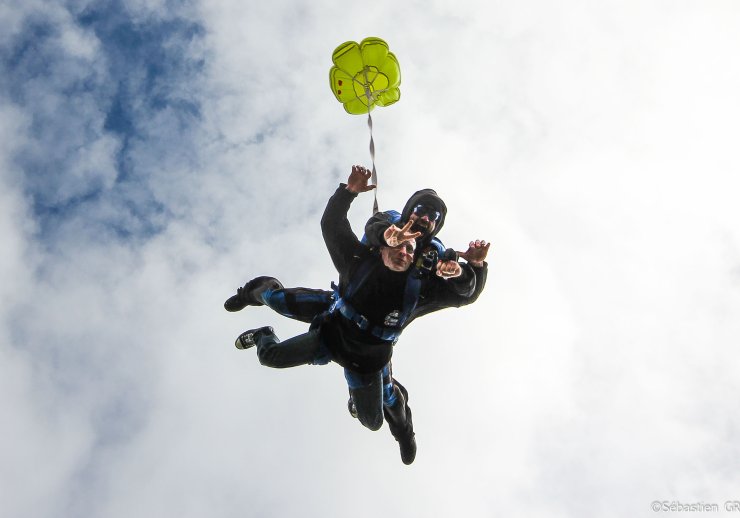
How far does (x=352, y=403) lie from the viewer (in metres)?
7.81

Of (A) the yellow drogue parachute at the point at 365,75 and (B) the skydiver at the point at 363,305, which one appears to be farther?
(A) the yellow drogue parachute at the point at 365,75

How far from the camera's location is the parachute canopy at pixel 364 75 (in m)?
8.68

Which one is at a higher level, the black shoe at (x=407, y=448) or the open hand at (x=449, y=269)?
the open hand at (x=449, y=269)

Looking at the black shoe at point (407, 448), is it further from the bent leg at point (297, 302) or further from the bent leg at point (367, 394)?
the bent leg at point (297, 302)

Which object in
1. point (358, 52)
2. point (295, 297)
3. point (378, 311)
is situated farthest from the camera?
point (358, 52)

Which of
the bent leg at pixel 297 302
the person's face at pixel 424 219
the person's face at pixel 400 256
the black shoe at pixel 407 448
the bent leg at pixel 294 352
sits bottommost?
the black shoe at pixel 407 448

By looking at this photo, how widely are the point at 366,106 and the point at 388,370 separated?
163 inches

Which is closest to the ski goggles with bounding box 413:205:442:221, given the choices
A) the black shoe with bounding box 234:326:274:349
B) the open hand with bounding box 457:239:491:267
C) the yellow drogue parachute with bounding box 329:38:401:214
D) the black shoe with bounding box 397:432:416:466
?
the open hand with bounding box 457:239:491:267

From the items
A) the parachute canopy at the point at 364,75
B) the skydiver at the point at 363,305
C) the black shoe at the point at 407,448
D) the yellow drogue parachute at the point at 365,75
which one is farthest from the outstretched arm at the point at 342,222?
the black shoe at the point at 407,448

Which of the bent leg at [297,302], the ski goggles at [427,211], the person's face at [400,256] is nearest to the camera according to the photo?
the person's face at [400,256]

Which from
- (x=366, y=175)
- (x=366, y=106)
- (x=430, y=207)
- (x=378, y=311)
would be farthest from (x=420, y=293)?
(x=366, y=106)

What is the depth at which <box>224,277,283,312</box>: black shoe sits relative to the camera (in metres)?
7.90

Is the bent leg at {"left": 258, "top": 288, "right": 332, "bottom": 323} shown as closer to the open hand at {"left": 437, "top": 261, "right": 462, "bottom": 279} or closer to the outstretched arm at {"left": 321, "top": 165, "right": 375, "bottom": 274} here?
the outstretched arm at {"left": 321, "top": 165, "right": 375, "bottom": 274}

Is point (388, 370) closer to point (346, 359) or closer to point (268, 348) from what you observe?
point (346, 359)
